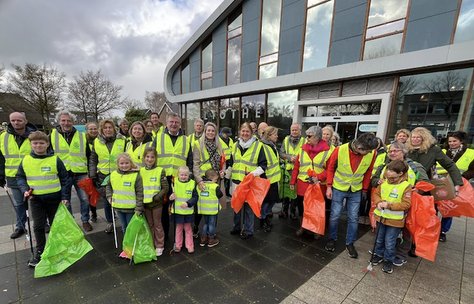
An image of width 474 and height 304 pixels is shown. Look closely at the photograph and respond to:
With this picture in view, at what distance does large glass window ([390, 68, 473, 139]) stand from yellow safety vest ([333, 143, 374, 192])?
566cm

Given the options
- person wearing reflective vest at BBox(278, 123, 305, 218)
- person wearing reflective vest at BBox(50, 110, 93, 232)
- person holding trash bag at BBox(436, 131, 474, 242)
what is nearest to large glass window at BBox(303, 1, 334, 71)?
person wearing reflective vest at BBox(278, 123, 305, 218)

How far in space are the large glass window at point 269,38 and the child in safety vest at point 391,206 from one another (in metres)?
8.46

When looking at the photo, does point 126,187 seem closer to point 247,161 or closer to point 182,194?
point 182,194

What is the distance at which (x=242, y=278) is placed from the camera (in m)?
2.58

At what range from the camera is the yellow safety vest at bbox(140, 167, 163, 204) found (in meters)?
2.87

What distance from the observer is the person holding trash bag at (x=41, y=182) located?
8.48ft

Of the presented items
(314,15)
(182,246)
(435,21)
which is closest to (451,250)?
(182,246)

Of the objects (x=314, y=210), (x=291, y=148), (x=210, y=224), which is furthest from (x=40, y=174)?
(x=291, y=148)

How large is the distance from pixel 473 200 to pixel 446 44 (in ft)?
18.0

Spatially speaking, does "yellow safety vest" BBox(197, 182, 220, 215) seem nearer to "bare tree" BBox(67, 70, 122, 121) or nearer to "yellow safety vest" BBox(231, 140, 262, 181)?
"yellow safety vest" BBox(231, 140, 262, 181)

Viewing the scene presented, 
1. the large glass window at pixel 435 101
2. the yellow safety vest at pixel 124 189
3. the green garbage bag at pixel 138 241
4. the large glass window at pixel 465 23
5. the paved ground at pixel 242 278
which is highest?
the large glass window at pixel 465 23

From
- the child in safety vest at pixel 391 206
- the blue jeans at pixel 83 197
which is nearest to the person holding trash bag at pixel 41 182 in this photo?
the blue jeans at pixel 83 197

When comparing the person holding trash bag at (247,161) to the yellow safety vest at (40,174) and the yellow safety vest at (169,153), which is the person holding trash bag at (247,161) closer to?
the yellow safety vest at (169,153)

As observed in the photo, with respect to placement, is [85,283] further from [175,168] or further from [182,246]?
[175,168]
